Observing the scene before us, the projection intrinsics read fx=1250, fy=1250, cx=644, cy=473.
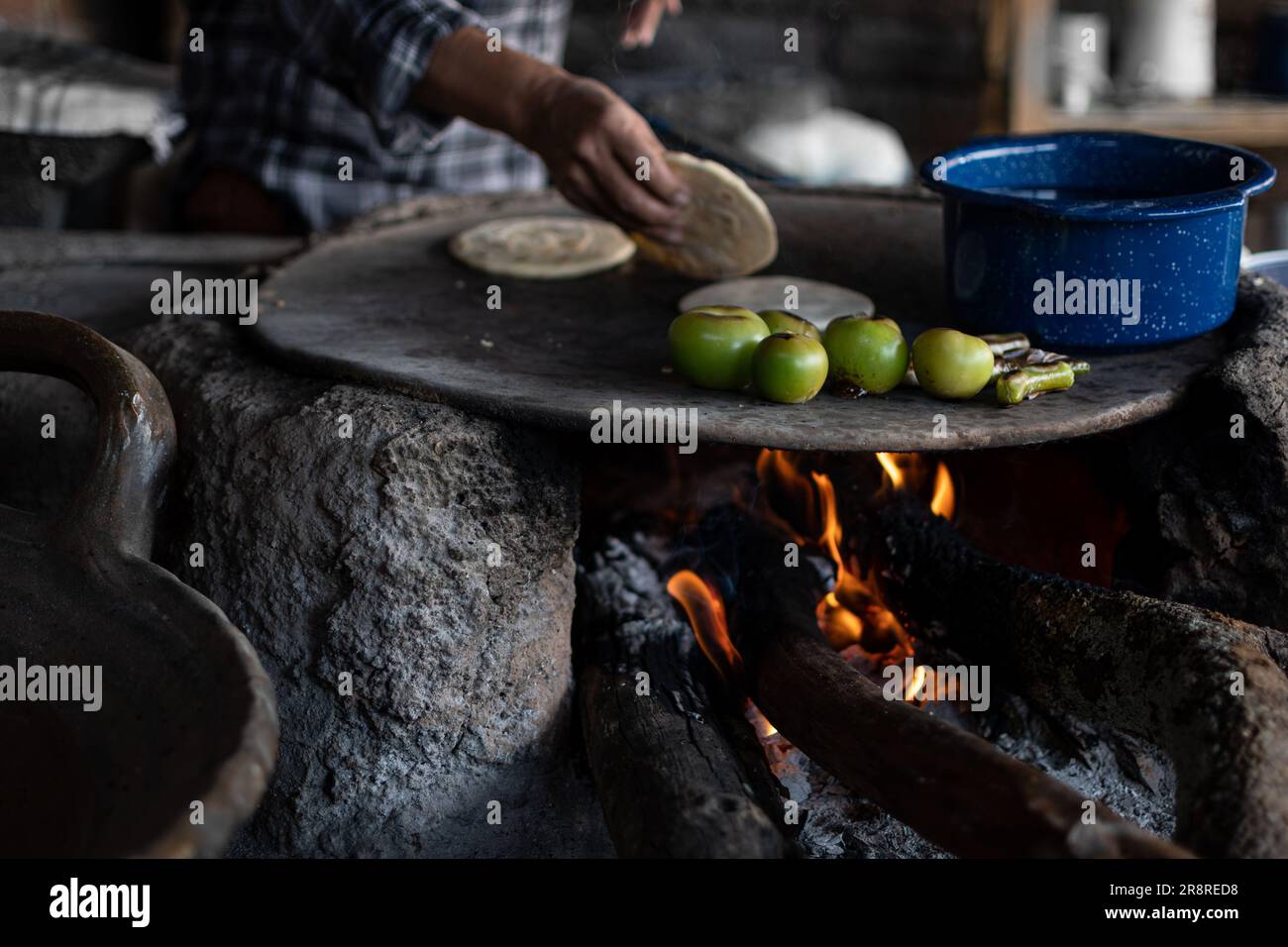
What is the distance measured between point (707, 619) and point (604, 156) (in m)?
0.74

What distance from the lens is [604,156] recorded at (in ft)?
6.42

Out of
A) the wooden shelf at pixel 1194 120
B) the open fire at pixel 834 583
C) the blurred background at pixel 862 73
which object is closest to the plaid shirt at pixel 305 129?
the blurred background at pixel 862 73

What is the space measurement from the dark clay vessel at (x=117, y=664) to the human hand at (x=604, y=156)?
2.46ft

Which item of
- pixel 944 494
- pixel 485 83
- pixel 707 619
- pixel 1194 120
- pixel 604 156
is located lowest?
pixel 707 619

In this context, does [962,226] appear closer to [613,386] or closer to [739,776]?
[613,386]

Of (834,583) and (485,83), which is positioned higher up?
(485,83)

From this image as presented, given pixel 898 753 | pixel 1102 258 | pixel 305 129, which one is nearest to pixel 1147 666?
pixel 898 753

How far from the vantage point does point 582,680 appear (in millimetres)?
1791

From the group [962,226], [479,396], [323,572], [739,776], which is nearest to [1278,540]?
[962,226]

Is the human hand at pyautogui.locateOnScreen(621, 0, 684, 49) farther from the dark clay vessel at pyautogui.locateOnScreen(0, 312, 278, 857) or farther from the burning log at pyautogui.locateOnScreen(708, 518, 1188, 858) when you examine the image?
the dark clay vessel at pyautogui.locateOnScreen(0, 312, 278, 857)

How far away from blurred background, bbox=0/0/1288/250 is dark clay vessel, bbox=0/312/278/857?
2062 mm

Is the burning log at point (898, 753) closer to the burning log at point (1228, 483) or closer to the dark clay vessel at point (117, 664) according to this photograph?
the burning log at point (1228, 483)

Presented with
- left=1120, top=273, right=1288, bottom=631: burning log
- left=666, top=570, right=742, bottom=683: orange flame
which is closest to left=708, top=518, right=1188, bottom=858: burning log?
left=666, top=570, right=742, bottom=683: orange flame

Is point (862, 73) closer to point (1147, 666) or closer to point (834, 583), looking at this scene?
point (834, 583)
